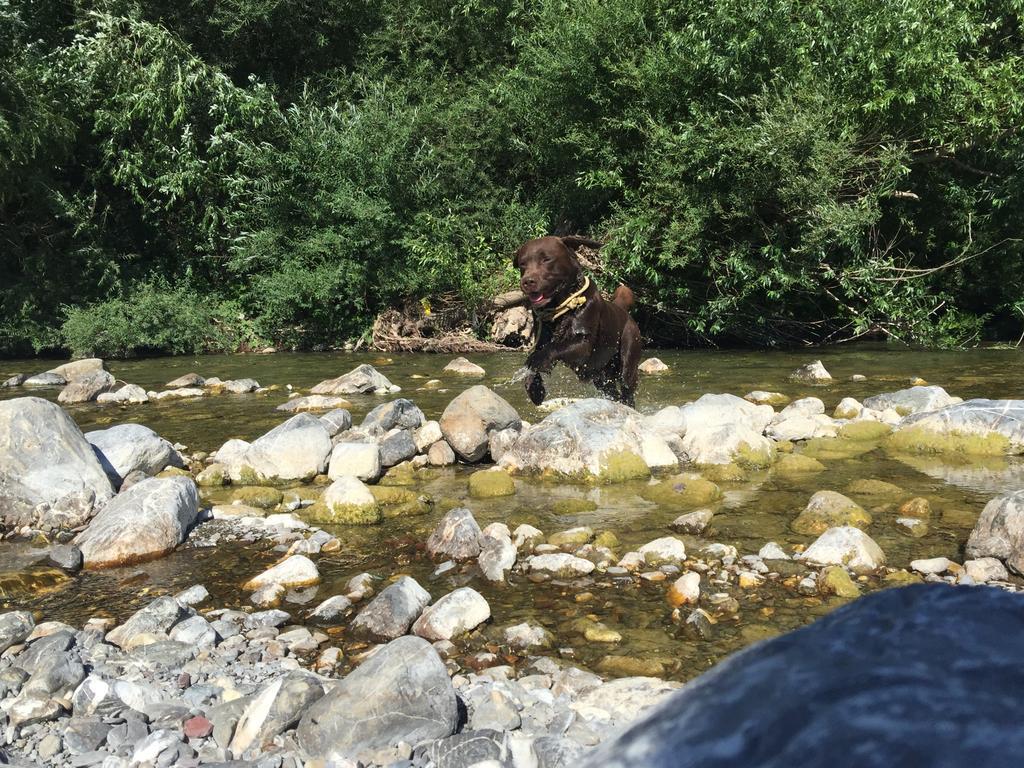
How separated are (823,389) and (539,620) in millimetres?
7110

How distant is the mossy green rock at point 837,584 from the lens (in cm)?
349

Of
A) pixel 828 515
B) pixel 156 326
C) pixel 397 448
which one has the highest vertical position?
pixel 828 515

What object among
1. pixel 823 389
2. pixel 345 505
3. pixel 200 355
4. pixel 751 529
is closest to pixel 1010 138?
pixel 823 389

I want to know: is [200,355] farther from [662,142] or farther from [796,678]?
[796,678]

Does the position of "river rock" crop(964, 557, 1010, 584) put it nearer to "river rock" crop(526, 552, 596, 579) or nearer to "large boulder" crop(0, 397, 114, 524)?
"river rock" crop(526, 552, 596, 579)

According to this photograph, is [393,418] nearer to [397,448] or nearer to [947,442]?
[397,448]

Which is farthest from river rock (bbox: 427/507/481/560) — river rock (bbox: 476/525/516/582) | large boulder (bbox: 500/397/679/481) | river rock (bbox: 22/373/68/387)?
river rock (bbox: 22/373/68/387)

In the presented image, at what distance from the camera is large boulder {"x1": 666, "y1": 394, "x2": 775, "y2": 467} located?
19.6ft

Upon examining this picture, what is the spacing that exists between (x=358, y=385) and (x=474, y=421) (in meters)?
4.29

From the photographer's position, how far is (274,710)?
2.51m

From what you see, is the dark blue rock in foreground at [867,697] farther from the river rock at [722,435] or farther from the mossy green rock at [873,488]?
the river rock at [722,435]

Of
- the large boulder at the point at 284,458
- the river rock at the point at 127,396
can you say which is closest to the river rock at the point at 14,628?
the large boulder at the point at 284,458

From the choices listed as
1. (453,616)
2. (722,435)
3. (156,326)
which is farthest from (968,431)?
(156,326)

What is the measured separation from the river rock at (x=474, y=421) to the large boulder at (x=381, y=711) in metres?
3.71
